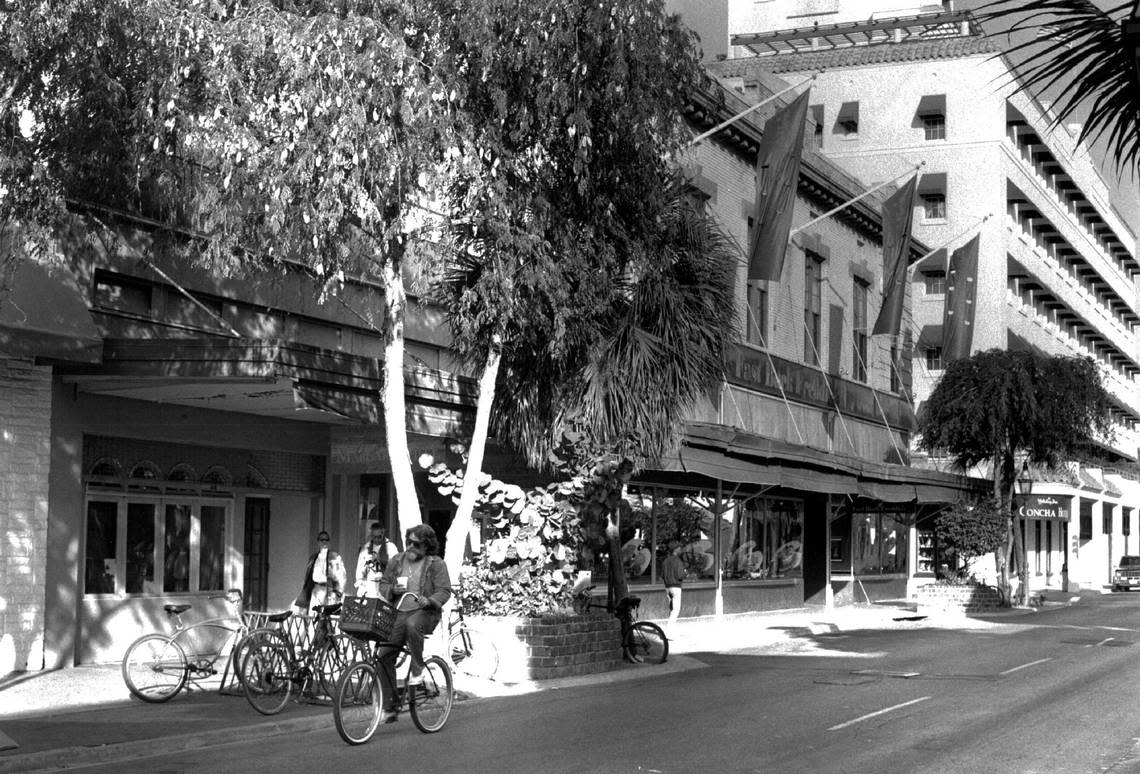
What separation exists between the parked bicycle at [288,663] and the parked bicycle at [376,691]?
117 centimetres

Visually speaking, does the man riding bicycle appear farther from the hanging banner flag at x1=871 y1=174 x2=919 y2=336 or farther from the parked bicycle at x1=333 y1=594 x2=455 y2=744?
the hanging banner flag at x1=871 y1=174 x2=919 y2=336

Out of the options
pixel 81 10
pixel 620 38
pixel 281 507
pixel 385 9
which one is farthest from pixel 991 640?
pixel 81 10

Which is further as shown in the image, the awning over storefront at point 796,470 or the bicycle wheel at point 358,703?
the awning over storefront at point 796,470

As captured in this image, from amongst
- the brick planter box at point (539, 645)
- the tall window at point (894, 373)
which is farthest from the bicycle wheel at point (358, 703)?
the tall window at point (894, 373)

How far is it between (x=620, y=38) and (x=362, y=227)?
10.9 feet

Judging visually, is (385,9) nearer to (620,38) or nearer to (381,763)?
(620,38)

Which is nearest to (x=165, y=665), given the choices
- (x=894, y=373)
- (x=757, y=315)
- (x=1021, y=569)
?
(x=757, y=315)

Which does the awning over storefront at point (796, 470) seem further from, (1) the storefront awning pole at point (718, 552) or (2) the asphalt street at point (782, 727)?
(2) the asphalt street at point (782, 727)

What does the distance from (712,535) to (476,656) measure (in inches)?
580

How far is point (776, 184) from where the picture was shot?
28594mm

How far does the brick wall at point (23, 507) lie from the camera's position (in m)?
16.3

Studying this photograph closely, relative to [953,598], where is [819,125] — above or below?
above

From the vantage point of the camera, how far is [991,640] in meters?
26.5

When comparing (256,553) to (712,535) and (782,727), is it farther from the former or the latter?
(712,535)
